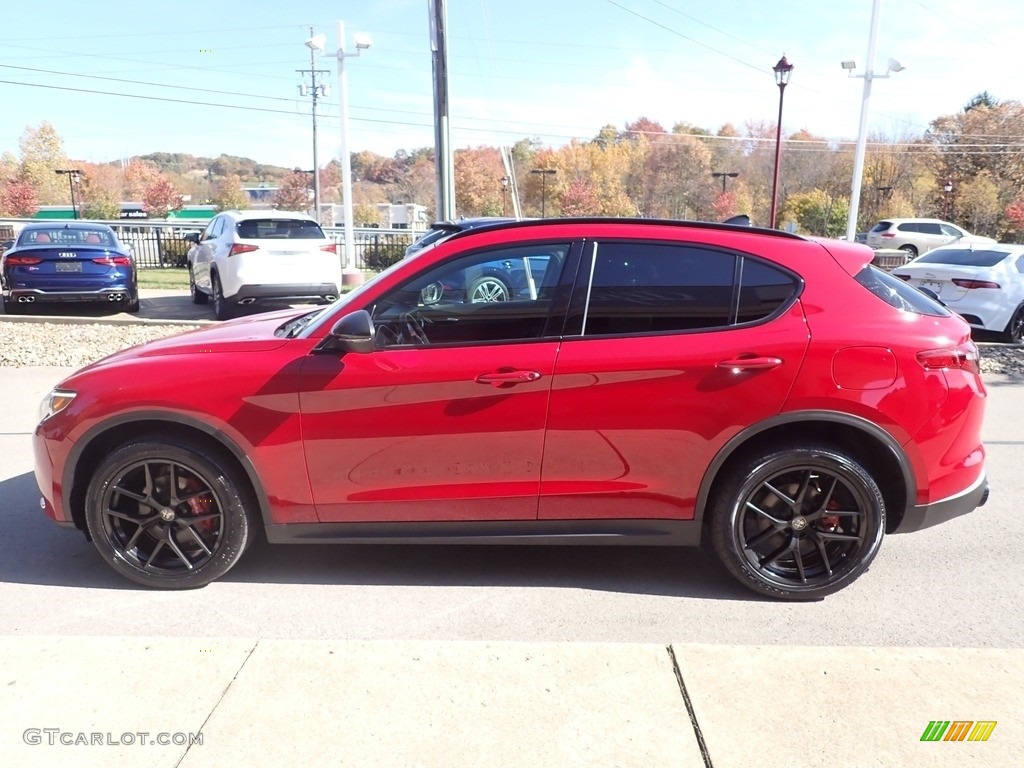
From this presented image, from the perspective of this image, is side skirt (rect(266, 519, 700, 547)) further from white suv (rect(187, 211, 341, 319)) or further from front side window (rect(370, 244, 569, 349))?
white suv (rect(187, 211, 341, 319))

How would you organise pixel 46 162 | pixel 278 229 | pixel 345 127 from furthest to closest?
pixel 46 162
pixel 345 127
pixel 278 229

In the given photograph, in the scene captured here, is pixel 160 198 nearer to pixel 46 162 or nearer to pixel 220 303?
pixel 46 162

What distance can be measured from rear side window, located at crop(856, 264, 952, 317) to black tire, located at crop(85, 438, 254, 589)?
3095mm

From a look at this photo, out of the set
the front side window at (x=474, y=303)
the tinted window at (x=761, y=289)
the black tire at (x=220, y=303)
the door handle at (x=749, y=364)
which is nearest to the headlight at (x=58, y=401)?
the front side window at (x=474, y=303)

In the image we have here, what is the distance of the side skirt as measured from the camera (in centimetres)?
362

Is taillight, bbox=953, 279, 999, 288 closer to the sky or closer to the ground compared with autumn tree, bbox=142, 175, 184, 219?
closer to the ground

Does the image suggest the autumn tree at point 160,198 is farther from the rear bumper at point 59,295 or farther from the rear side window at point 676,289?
the rear side window at point 676,289

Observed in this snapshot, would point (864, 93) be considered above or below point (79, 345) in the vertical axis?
above

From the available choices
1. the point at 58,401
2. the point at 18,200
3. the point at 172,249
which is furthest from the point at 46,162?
the point at 58,401

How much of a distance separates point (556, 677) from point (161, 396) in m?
2.13

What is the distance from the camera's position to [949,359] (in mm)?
Result: 3525

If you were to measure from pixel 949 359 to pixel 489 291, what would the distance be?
6.97 feet

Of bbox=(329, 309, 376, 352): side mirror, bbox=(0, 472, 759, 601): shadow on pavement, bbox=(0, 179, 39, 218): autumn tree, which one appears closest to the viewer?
bbox=(329, 309, 376, 352): side mirror

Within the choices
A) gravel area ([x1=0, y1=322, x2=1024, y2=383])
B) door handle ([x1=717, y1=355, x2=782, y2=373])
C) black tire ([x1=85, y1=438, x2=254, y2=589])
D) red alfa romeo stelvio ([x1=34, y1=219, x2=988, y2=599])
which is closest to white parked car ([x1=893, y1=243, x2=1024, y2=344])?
gravel area ([x1=0, y1=322, x2=1024, y2=383])
